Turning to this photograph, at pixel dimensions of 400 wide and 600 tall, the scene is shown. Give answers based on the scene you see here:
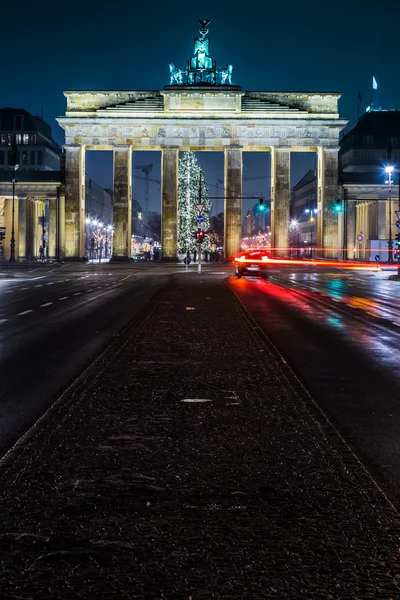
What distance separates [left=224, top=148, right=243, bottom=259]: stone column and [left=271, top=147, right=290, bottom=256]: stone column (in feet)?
12.5

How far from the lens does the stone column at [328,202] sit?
90688mm

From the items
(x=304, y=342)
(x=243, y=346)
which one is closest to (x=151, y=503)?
(x=243, y=346)

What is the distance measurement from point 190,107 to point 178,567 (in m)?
89.6

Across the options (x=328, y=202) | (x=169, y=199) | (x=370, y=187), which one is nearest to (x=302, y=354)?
(x=169, y=199)

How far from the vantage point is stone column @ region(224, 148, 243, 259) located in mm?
90562

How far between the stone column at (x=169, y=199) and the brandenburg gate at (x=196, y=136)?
110mm

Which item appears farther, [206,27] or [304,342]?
[206,27]

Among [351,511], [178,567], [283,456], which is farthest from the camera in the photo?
[283,456]

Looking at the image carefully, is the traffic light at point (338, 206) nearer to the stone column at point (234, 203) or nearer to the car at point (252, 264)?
the stone column at point (234, 203)

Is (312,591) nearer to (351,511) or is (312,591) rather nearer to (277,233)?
(351,511)

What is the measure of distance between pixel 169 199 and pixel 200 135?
775 cm

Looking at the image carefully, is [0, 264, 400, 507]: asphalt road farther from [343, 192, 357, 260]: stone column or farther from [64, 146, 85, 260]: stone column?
[343, 192, 357, 260]: stone column

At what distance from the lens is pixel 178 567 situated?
4.00m

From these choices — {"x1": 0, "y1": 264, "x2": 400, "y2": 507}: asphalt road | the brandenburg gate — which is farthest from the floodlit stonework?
{"x1": 0, "y1": 264, "x2": 400, "y2": 507}: asphalt road
